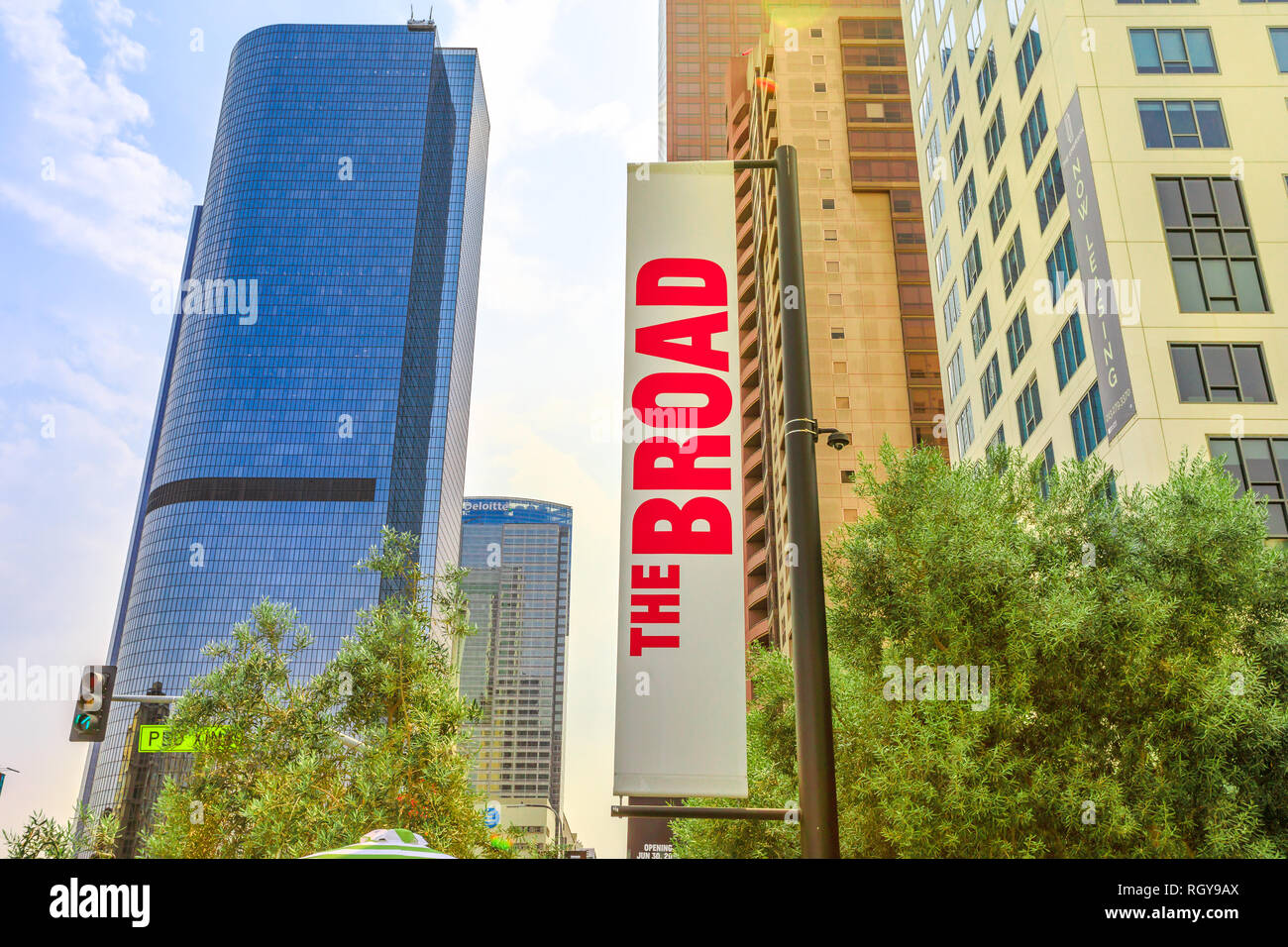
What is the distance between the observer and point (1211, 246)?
28422 mm

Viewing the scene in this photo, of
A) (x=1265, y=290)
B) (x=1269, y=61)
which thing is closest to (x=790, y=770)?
(x=1265, y=290)

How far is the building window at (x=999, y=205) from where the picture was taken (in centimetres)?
3659

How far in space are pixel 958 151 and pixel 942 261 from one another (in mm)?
5294

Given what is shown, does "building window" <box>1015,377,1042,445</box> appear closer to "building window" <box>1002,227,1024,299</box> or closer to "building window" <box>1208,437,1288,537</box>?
"building window" <box>1002,227,1024,299</box>

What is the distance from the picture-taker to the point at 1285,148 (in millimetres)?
29703

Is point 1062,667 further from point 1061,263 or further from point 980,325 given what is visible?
point 980,325

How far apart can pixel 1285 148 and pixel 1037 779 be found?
88.4 feet

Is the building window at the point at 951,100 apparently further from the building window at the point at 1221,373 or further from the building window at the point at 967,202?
the building window at the point at 1221,373

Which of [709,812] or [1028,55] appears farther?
Result: [1028,55]

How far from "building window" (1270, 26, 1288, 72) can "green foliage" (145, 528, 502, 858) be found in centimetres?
3195

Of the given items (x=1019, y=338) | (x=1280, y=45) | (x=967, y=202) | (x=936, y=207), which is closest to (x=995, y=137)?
(x=967, y=202)

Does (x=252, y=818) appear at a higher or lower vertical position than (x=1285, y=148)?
lower
